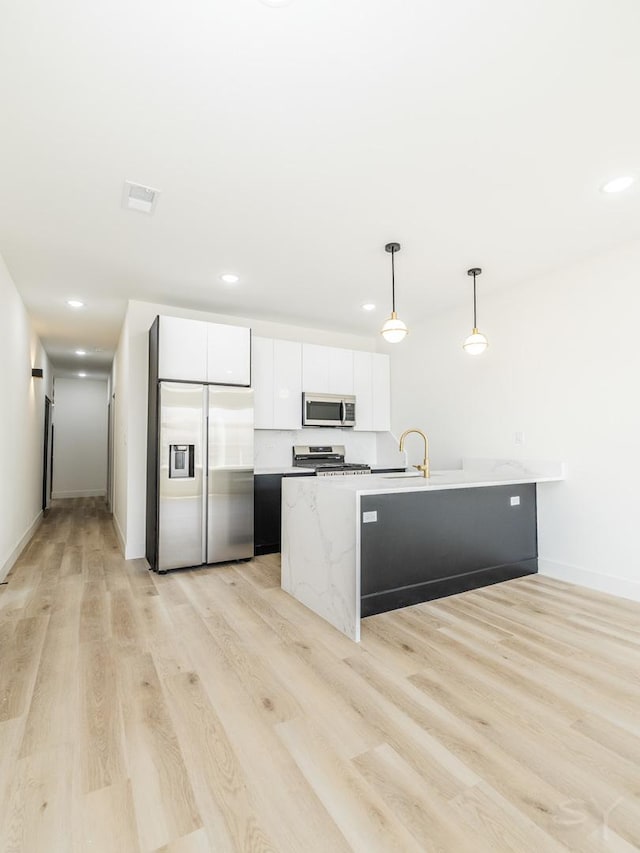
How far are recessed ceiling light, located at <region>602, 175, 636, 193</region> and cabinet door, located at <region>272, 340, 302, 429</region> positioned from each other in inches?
127

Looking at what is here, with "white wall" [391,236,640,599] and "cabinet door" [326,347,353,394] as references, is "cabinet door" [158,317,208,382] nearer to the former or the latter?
"cabinet door" [326,347,353,394]

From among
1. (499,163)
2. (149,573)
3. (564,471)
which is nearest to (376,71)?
(499,163)

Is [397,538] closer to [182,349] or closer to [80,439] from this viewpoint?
[182,349]

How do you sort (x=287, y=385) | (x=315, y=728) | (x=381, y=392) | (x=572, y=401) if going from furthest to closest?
(x=381, y=392) → (x=287, y=385) → (x=572, y=401) → (x=315, y=728)

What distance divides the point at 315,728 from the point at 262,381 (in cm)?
359

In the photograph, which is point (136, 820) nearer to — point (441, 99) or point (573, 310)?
point (441, 99)

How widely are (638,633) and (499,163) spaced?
9.39 ft

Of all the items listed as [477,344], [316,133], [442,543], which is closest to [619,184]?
[477,344]

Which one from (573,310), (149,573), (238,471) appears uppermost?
(573,310)

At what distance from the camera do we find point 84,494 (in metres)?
9.50

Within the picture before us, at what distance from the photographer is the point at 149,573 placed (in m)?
3.88

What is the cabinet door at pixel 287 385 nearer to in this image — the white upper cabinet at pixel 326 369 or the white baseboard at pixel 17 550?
the white upper cabinet at pixel 326 369

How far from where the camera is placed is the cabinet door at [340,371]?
5.29m

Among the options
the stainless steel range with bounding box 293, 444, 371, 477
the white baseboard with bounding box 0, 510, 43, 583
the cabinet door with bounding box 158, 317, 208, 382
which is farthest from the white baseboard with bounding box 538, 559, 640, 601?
the white baseboard with bounding box 0, 510, 43, 583
